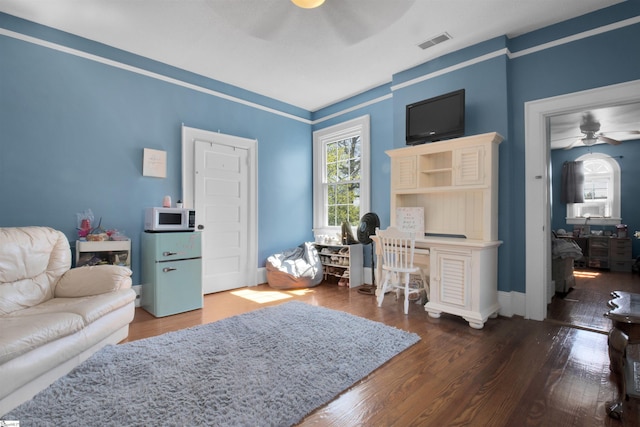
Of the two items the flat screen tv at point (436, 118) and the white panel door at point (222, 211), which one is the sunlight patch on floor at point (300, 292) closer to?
the white panel door at point (222, 211)

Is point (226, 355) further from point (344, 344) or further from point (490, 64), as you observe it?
point (490, 64)

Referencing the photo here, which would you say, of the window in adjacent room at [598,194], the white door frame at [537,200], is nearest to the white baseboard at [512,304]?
the white door frame at [537,200]

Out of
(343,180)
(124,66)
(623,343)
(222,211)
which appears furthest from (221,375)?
(343,180)

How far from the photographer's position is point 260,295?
416 centimetres

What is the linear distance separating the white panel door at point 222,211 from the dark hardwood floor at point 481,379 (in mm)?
1167

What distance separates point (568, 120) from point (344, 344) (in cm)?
515

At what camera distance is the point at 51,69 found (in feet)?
10.2

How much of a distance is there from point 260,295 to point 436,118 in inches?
126

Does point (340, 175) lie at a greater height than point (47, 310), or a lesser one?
greater

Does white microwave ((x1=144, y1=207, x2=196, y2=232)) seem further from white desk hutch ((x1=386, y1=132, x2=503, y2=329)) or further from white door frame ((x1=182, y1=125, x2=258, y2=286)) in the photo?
→ white desk hutch ((x1=386, y1=132, x2=503, y2=329))

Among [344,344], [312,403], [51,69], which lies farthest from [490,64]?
[51,69]

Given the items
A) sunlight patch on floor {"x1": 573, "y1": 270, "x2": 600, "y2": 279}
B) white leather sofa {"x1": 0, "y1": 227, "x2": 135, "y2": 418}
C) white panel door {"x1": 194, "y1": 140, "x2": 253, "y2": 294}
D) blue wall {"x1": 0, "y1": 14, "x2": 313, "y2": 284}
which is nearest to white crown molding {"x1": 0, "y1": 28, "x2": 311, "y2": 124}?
blue wall {"x1": 0, "y1": 14, "x2": 313, "y2": 284}

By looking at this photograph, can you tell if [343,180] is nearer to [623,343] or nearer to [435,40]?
[435,40]

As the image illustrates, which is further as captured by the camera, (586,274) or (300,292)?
(586,274)
